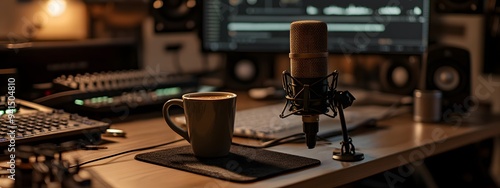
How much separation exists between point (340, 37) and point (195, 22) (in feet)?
1.37

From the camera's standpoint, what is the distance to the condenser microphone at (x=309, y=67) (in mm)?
988

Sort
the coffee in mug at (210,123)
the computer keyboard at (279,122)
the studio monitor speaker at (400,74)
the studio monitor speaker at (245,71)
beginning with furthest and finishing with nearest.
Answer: the studio monitor speaker at (245,71) → the studio monitor speaker at (400,74) → the computer keyboard at (279,122) → the coffee in mug at (210,123)

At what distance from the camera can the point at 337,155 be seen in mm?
1061

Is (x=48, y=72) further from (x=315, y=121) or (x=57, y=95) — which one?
(x=315, y=121)

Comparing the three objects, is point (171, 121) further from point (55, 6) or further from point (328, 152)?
point (55, 6)

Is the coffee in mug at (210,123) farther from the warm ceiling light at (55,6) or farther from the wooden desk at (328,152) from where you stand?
the warm ceiling light at (55,6)

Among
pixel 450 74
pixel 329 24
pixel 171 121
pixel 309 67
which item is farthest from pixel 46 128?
pixel 450 74

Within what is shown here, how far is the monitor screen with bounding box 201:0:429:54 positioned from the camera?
146 cm

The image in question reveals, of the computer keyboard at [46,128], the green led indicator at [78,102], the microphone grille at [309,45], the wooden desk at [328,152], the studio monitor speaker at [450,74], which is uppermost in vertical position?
the microphone grille at [309,45]

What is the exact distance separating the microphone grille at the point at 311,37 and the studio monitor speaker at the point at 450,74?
0.50 m

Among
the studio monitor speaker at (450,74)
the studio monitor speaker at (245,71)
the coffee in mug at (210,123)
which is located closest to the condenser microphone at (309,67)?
the coffee in mug at (210,123)

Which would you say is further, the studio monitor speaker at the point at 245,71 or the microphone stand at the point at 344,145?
the studio monitor speaker at the point at 245,71

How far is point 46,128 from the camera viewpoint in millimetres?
→ 1126

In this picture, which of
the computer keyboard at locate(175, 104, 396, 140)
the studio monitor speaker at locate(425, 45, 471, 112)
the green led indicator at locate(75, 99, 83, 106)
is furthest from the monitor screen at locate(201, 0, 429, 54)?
the green led indicator at locate(75, 99, 83, 106)
